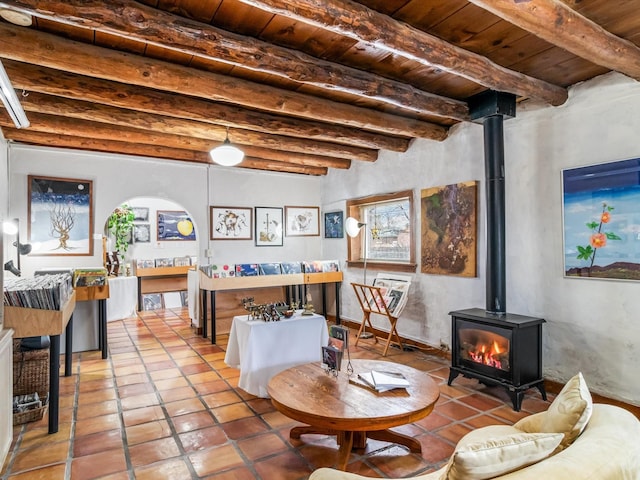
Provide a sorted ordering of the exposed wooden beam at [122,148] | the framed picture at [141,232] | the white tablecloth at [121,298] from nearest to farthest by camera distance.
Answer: the exposed wooden beam at [122,148], the white tablecloth at [121,298], the framed picture at [141,232]

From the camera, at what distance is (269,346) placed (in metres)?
3.54

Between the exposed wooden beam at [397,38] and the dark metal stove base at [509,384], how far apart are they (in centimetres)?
250

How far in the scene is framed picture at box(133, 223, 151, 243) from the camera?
8711 millimetres

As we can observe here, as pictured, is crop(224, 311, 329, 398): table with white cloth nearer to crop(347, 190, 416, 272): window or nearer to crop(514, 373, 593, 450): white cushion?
crop(347, 190, 416, 272): window

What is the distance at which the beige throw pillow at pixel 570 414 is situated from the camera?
4.65 feet

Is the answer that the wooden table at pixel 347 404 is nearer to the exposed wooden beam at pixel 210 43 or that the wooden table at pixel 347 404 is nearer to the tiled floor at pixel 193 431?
the tiled floor at pixel 193 431

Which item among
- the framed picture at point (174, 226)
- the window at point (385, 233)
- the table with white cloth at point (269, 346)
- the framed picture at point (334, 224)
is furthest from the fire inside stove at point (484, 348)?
the framed picture at point (174, 226)

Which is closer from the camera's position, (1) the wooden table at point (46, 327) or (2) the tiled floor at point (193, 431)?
(2) the tiled floor at point (193, 431)

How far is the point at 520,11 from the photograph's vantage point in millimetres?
2186

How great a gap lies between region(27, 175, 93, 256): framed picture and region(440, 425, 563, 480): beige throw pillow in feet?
19.0

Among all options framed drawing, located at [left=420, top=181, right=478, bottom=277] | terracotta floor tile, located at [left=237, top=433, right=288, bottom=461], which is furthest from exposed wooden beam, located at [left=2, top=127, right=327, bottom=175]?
terracotta floor tile, located at [left=237, top=433, right=288, bottom=461]

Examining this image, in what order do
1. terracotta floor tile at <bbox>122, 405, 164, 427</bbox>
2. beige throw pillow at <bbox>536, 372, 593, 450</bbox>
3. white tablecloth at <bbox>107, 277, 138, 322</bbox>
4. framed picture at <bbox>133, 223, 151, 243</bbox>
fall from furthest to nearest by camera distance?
framed picture at <bbox>133, 223, 151, 243</bbox> < white tablecloth at <bbox>107, 277, 138, 322</bbox> < terracotta floor tile at <bbox>122, 405, 164, 427</bbox> < beige throw pillow at <bbox>536, 372, 593, 450</bbox>

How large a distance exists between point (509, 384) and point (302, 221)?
4545 millimetres

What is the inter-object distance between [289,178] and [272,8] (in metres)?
4.90
